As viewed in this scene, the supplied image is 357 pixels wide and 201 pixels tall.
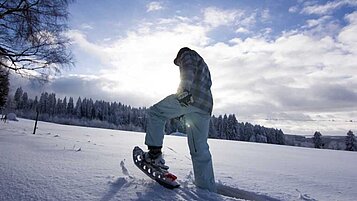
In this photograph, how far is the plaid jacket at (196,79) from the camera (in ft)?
7.84

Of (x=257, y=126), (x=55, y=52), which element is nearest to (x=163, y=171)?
(x=55, y=52)

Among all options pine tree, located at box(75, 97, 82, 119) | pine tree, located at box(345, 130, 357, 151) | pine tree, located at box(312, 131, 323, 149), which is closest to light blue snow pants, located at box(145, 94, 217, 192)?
pine tree, located at box(345, 130, 357, 151)

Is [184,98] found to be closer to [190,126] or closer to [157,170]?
[190,126]

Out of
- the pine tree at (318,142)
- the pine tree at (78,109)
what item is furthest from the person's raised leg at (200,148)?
the pine tree at (78,109)

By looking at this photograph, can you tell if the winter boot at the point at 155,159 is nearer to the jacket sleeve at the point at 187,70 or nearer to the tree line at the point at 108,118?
the jacket sleeve at the point at 187,70

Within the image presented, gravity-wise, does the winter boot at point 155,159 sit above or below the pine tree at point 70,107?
below

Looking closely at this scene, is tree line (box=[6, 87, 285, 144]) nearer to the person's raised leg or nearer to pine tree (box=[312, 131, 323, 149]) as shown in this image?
pine tree (box=[312, 131, 323, 149])

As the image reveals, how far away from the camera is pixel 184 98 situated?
2307 millimetres

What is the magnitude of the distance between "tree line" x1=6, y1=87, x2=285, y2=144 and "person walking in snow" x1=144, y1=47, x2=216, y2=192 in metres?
68.4

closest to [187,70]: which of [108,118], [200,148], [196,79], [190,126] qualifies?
[196,79]

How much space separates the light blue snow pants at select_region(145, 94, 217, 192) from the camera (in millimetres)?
2404

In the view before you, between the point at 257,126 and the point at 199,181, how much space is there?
92898 mm

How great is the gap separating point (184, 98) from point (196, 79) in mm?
308

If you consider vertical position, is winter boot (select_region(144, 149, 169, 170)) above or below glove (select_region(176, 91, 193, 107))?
below
